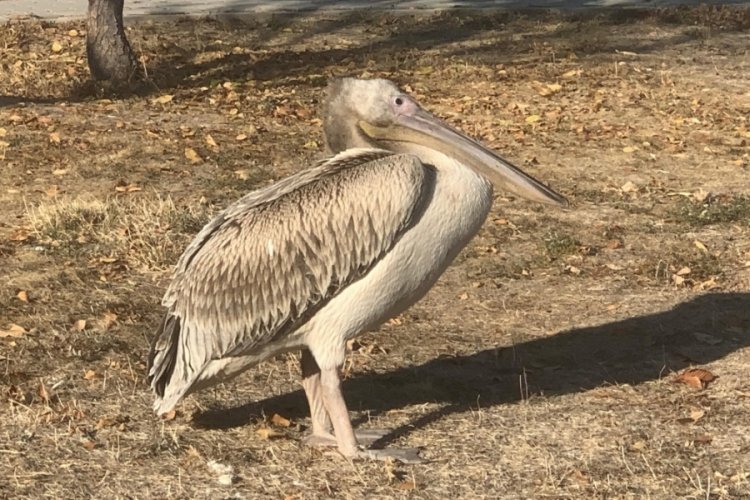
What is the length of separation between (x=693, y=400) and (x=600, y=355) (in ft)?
2.45

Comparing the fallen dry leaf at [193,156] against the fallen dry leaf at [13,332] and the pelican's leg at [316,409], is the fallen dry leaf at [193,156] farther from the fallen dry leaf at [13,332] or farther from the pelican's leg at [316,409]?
the pelican's leg at [316,409]

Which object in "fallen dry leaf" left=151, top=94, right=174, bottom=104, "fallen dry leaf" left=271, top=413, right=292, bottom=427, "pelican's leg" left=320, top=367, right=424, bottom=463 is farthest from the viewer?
"fallen dry leaf" left=151, top=94, right=174, bottom=104

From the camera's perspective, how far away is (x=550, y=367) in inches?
239

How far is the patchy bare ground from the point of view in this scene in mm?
4934

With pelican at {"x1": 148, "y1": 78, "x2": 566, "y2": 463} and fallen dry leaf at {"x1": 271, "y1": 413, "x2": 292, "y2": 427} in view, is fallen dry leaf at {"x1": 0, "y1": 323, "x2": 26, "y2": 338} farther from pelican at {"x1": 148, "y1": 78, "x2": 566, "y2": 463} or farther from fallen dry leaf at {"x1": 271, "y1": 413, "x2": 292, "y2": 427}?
fallen dry leaf at {"x1": 271, "y1": 413, "x2": 292, "y2": 427}

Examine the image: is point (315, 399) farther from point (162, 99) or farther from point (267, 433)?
point (162, 99)

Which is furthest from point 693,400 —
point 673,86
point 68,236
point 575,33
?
point 575,33

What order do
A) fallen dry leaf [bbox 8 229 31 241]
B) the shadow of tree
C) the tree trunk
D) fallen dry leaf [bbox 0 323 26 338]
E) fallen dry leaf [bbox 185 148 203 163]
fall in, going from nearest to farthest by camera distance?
1. fallen dry leaf [bbox 0 323 26 338]
2. fallen dry leaf [bbox 8 229 31 241]
3. fallen dry leaf [bbox 185 148 203 163]
4. the tree trunk
5. the shadow of tree

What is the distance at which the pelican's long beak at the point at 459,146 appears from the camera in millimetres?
5004

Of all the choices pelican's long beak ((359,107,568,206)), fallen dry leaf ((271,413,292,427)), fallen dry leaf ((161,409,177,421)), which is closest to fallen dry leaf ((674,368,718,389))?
pelican's long beak ((359,107,568,206))

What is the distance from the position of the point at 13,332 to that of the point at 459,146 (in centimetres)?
248

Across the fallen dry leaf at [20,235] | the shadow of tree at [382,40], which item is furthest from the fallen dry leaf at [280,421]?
the shadow of tree at [382,40]

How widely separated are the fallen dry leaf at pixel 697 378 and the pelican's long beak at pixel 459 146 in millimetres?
1166

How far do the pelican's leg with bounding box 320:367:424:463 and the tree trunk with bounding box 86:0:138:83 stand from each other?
25.3 feet
